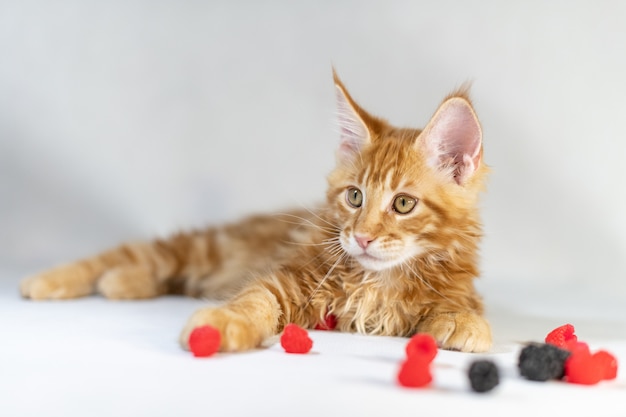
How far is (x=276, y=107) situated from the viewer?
4.23m

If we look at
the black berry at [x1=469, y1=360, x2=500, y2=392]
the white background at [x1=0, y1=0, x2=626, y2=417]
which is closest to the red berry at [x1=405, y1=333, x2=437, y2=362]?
the black berry at [x1=469, y1=360, x2=500, y2=392]

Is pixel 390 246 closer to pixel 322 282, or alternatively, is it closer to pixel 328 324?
pixel 322 282

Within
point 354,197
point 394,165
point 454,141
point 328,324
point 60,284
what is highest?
point 454,141

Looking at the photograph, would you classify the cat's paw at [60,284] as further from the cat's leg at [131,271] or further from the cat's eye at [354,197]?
the cat's eye at [354,197]

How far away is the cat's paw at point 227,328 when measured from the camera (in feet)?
6.96

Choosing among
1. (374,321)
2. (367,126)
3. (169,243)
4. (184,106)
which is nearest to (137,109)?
(184,106)

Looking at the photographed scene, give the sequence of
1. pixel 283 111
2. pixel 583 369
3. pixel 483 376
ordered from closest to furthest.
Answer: pixel 483 376
pixel 583 369
pixel 283 111

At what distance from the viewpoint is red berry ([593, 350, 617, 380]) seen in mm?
1954

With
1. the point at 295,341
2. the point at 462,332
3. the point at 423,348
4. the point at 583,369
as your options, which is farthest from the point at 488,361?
the point at 295,341

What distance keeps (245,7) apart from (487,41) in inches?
52.4

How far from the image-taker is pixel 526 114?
12.6ft

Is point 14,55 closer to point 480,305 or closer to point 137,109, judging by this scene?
point 137,109

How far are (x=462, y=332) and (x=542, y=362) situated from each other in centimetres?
37

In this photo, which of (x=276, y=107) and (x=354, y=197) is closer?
(x=354, y=197)
